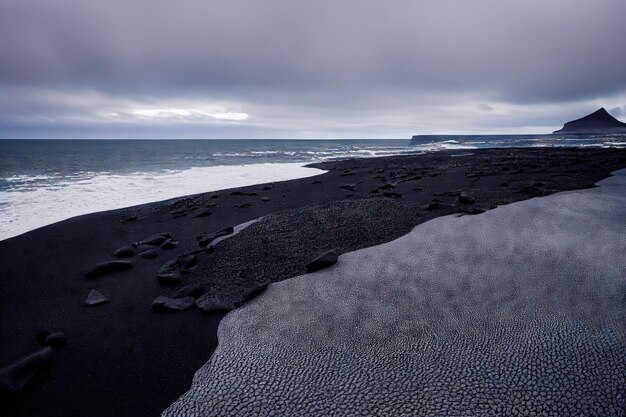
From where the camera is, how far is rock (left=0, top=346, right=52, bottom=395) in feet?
9.14

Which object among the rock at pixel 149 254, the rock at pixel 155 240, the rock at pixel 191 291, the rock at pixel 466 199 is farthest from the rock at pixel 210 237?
the rock at pixel 466 199

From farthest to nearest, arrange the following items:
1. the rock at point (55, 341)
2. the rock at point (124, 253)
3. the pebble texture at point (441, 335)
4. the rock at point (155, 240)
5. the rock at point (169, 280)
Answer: the rock at point (155, 240) < the rock at point (124, 253) < the rock at point (169, 280) < the rock at point (55, 341) < the pebble texture at point (441, 335)

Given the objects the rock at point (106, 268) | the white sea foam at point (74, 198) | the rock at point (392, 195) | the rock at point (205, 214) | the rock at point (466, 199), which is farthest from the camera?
A: the white sea foam at point (74, 198)

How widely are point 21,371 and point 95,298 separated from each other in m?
1.55

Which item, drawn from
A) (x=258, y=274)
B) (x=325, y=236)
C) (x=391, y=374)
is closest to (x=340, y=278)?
(x=258, y=274)

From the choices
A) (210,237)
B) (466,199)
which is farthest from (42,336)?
(466,199)

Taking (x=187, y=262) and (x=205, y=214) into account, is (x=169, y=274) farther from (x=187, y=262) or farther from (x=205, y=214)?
(x=205, y=214)

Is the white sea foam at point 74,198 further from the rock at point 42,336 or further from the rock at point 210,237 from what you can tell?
the rock at point 42,336

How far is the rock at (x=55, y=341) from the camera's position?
11.4ft

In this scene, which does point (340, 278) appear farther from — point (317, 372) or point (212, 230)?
point (212, 230)

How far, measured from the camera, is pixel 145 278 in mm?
5180

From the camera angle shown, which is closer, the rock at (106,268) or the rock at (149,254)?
the rock at (106,268)

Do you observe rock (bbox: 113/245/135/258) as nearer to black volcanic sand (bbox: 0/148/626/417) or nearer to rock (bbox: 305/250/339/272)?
black volcanic sand (bbox: 0/148/626/417)

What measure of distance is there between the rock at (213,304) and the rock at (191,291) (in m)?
0.23
